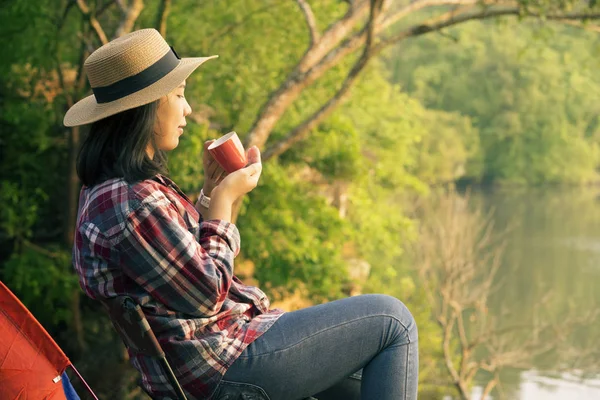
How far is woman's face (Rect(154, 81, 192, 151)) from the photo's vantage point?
2051mm

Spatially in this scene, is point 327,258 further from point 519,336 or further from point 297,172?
point 519,336

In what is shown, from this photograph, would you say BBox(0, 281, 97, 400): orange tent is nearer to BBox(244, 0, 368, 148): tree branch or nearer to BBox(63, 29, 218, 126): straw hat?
BBox(63, 29, 218, 126): straw hat

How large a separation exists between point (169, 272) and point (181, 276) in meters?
0.03

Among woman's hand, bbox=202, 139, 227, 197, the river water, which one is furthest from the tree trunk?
the river water

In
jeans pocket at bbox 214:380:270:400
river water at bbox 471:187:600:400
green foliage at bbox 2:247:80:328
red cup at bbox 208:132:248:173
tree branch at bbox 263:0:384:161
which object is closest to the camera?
jeans pocket at bbox 214:380:270:400

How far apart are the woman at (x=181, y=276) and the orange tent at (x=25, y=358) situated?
16 centimetres

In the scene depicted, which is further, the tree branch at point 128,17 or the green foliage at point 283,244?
the green foliage at point 283,244

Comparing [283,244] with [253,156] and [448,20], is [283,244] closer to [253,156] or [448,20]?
[448,20]

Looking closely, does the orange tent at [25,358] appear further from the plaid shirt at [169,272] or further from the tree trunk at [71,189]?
the tree trunk at [71,189]

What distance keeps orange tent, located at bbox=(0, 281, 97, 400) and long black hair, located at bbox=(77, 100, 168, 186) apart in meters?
0.32

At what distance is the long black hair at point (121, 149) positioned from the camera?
1947 mm

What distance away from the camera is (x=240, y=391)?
6.51 ft

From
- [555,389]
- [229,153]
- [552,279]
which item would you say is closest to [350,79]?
[229,153]

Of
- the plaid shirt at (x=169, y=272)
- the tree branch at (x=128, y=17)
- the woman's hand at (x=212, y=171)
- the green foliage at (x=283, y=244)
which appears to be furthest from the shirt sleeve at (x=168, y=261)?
the green foliage at (x=283, y=244)
